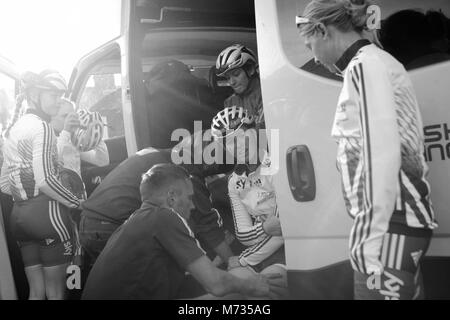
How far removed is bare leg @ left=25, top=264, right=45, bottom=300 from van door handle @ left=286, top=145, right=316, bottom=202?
4.00ft

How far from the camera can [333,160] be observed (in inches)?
74.7

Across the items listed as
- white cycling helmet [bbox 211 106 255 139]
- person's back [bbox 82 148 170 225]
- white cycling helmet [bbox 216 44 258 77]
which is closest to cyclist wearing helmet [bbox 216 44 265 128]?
white cycling helmet [bbox 216 44 258 77]

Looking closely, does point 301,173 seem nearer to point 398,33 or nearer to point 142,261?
point 398,33

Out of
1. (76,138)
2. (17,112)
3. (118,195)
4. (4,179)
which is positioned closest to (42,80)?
(17,112)

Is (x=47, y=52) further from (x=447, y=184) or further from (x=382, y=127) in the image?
(x=447, y=184)

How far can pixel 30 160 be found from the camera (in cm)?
226

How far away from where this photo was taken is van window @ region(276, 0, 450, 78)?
5.83ft

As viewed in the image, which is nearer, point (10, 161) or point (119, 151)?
point (10, 161)

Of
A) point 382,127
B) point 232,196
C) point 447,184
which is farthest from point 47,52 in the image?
point 447,184

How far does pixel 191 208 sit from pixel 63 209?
575 mm

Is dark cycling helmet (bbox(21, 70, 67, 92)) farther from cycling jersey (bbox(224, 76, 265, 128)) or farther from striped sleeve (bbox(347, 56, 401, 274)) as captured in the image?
striped sleeve (bbox(347, 56, 401, 274))

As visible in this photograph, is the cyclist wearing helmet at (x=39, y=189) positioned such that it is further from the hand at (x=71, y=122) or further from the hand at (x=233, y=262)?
the hand at (x=233, y=262)

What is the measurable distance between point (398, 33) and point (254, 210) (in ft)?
3.37

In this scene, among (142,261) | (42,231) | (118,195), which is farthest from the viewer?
(118,195)
